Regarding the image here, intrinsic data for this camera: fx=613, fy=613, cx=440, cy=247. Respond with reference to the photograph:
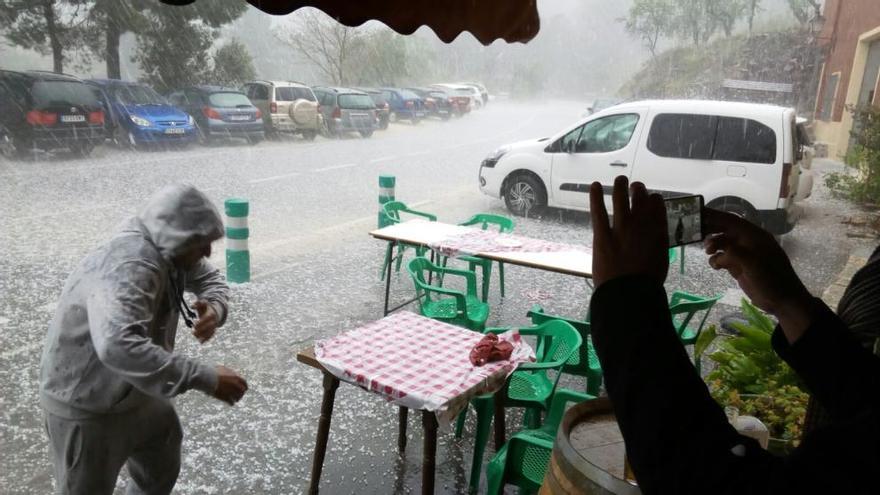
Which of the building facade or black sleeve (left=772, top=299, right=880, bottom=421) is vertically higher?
the building facade

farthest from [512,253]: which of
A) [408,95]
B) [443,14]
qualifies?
[408,95]

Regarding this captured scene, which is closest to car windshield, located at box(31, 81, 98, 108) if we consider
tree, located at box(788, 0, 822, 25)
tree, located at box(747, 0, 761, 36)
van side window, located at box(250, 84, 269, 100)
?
van side window, located at box(250, 84, 269, 100)

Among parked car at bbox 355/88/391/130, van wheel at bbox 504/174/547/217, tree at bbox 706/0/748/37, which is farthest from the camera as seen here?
tree at bbox 706/0/748/37

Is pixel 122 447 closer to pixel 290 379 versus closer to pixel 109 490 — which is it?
pixel 109 490

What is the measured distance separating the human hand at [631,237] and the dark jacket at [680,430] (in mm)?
17

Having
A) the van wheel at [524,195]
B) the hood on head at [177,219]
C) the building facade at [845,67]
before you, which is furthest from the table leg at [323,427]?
the building facade at [845,67]

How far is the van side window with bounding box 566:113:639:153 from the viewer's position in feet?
28.5

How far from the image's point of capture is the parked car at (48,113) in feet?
41.3

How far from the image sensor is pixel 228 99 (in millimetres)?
16469

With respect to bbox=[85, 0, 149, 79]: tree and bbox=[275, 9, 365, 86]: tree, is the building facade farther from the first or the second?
bbox=[85, 0, 149, 79]: tree

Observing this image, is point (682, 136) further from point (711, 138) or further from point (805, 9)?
point (805, 9)

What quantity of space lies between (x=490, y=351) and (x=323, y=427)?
89 centimetres

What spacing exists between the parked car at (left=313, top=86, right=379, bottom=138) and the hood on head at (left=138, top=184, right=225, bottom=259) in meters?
17.5

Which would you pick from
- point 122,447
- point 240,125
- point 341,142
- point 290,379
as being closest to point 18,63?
point 240,125
